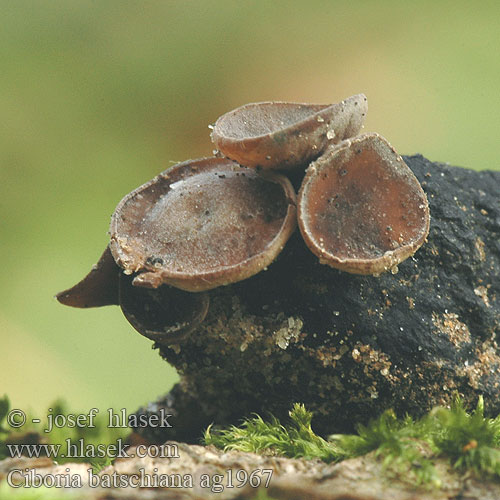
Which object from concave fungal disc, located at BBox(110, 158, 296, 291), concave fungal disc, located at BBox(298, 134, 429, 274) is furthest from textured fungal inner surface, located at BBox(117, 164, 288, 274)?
concave fungal disc, located at BBox(298, 134, 429, 274)

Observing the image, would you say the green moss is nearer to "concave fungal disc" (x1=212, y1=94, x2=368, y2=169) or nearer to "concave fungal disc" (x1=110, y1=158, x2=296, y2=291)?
"concave fungal disc" (x1=110, y1=158, x2=296, y2=291)

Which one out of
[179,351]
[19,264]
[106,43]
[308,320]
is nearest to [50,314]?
[19,264]

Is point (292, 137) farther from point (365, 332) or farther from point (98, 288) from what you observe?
point (98, 288)

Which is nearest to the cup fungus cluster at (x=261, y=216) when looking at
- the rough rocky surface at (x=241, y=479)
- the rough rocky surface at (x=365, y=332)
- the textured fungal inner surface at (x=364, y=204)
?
the textured fungal inner surface at (x=364, y=204)

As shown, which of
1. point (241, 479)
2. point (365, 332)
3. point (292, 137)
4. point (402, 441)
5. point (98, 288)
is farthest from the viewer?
point (98, 288)

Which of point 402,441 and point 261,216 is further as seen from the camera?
point 261,216

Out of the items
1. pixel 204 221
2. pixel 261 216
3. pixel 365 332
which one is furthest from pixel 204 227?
pixel 365 332

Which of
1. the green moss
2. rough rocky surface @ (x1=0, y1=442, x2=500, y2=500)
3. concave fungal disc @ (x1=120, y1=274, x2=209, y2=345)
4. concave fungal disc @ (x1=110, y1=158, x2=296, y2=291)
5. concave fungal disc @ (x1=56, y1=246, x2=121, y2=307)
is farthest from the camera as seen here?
concave fungal disc @ (x1=56, y1=246, x2=121, y2=307)
